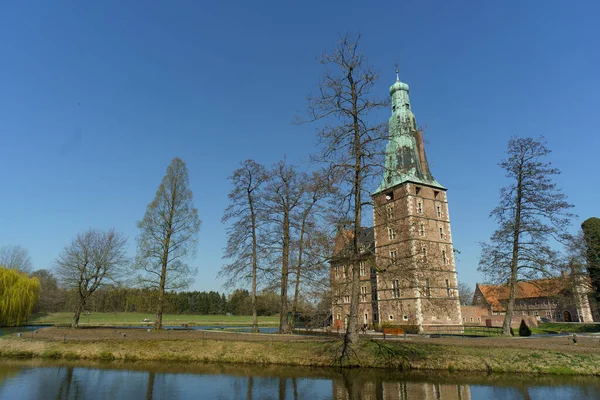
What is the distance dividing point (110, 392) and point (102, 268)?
23.1 m

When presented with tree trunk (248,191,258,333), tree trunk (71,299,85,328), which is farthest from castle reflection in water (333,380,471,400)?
tree trunk (71,299,85,328)

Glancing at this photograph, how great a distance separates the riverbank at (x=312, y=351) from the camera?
16.5 metres

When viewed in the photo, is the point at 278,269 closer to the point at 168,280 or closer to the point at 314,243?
the point at 168,280

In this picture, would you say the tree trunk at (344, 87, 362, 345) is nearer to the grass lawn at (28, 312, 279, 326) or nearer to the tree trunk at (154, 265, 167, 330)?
the tree trunk at (154, 265, 167, 330)

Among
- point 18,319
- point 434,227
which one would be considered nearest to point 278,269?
point 434,227

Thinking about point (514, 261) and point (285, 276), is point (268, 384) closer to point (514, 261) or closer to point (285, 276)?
point (285, 276)

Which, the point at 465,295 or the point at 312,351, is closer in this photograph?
the point at 312,351

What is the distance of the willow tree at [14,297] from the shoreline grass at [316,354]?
1987 centimetres

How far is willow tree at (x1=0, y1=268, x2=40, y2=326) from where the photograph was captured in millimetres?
38031

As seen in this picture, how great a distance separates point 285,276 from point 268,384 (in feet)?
39.8

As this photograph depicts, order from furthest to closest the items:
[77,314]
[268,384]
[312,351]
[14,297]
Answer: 1. [14,297]
2. [77,314]
3. [312,351]
4. [268,384]

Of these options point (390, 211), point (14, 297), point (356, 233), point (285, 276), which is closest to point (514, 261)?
point (390, 211)

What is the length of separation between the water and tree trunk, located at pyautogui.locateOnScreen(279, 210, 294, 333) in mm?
8229

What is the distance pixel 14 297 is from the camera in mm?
A: 38312
